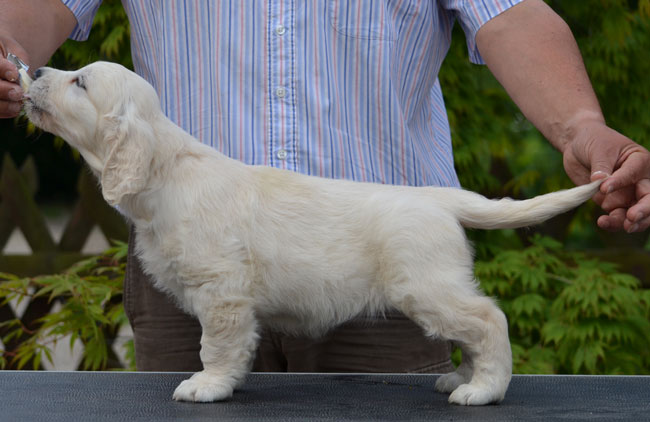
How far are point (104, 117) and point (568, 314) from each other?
319 centimetres

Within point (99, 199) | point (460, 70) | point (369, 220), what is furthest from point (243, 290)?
point (99, 199)

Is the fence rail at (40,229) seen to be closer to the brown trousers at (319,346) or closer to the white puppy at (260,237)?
the brown trousers at (319,346)

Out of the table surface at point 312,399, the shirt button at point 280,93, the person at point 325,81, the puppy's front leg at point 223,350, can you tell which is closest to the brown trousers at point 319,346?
the person at point 325,81

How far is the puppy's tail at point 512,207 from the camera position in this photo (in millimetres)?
2236

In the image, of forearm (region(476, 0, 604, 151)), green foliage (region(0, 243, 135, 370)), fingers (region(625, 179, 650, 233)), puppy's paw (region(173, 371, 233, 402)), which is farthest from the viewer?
green foliage (region(0, 243, 135, 370))

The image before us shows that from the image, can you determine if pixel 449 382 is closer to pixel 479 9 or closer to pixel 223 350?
pixel 223 350

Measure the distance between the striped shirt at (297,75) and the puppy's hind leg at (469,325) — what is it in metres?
0.68

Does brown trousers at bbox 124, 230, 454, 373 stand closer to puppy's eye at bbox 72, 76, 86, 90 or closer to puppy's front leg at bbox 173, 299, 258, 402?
puppy's front leg at bbox 173, 299, 258, 402

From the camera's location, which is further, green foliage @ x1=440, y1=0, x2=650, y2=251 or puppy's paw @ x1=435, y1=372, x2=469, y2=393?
green foliage @ x1=440, y1=0, x2=650, y2=251

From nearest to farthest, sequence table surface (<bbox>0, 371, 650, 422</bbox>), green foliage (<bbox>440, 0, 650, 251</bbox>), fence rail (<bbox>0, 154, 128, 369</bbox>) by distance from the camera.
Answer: table surface (<bbox>0, 371, 650, 422</bbox>) < green foliage (<bbox>440, 0, 650, 251</bbox>) < fence rail (<bbox>0, 154, 128, 369</bbox>)

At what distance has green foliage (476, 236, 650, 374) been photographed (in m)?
4.63

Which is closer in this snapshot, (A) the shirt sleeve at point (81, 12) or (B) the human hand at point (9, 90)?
(B) the human hand at point (9, 90)

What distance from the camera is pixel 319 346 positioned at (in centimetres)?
291

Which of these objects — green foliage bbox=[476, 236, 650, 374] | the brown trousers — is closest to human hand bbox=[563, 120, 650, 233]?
the brown trousers
